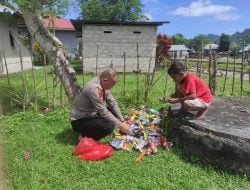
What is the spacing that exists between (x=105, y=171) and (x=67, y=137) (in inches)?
56.9

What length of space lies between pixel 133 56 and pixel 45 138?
38.5 ft

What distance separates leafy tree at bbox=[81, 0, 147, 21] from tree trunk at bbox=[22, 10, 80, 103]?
20483mm

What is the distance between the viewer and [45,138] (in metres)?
5.27

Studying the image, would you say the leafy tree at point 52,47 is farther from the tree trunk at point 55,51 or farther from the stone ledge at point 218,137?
the stone ledge at point 218,137

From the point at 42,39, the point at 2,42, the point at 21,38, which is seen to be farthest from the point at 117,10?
the point at 42,39

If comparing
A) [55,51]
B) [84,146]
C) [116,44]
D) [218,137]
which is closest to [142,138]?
[84,146]

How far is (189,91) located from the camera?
438 cm

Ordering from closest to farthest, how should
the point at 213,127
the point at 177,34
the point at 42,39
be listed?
the point at 213,127 → the point at 42,39 → the point at 177,34

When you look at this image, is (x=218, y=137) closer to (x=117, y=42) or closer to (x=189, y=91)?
(x=189, y=91)

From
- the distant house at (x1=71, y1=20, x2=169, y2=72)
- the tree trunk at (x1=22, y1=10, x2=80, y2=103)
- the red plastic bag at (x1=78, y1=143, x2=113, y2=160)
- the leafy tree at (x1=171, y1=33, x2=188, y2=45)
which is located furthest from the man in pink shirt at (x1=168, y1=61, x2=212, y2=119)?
the leafy tree at (x1=171, y1=33, x2=188, y2=45)

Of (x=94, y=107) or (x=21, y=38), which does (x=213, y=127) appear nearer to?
(x=94, y=107)

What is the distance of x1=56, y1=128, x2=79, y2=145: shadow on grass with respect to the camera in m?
5.06

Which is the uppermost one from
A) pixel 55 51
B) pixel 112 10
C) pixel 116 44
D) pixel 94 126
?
pixel 112 10

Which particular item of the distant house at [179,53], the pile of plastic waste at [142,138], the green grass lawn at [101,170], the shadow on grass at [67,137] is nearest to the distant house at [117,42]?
the distant house at [179,53]
